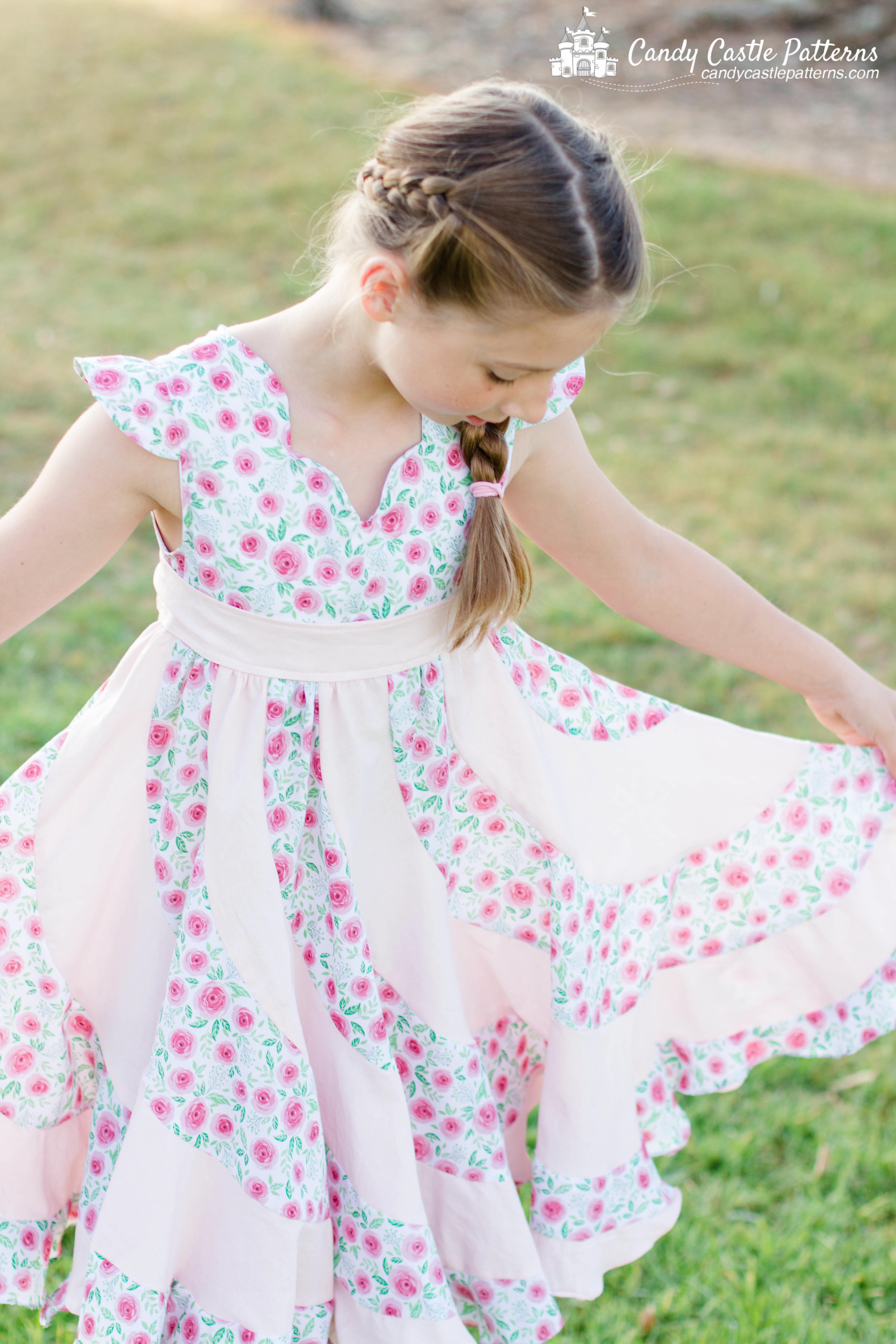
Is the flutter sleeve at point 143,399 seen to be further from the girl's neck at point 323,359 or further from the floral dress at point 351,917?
the girl's neck at point 323,359

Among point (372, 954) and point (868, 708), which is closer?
point (372, 954)

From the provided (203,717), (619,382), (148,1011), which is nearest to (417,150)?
(203,717)

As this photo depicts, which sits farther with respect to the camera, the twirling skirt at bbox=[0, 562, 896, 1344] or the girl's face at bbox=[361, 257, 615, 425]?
the twirling skirt at bbox=[0, 562, 896, 1344]

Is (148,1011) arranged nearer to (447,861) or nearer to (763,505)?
(447,861)

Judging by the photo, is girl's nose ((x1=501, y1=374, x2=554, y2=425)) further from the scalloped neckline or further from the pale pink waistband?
the pale pink waistband

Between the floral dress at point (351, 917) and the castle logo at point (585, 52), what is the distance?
5.81 metres

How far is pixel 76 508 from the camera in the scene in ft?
4.41

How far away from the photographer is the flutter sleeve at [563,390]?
1.51m

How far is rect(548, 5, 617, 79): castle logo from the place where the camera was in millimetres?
6973

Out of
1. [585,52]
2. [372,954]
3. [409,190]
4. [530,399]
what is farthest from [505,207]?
[585,52]

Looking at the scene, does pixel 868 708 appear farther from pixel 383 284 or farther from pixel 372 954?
pixel 383 284

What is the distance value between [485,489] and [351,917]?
1.75ft

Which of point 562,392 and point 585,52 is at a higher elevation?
point 562,392

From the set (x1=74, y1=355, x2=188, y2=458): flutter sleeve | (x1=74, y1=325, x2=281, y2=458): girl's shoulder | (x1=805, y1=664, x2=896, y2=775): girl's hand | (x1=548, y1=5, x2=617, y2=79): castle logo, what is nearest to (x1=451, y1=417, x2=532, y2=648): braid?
(x1=74, y1=325, x2=281, y2=458): girl's shoulder
